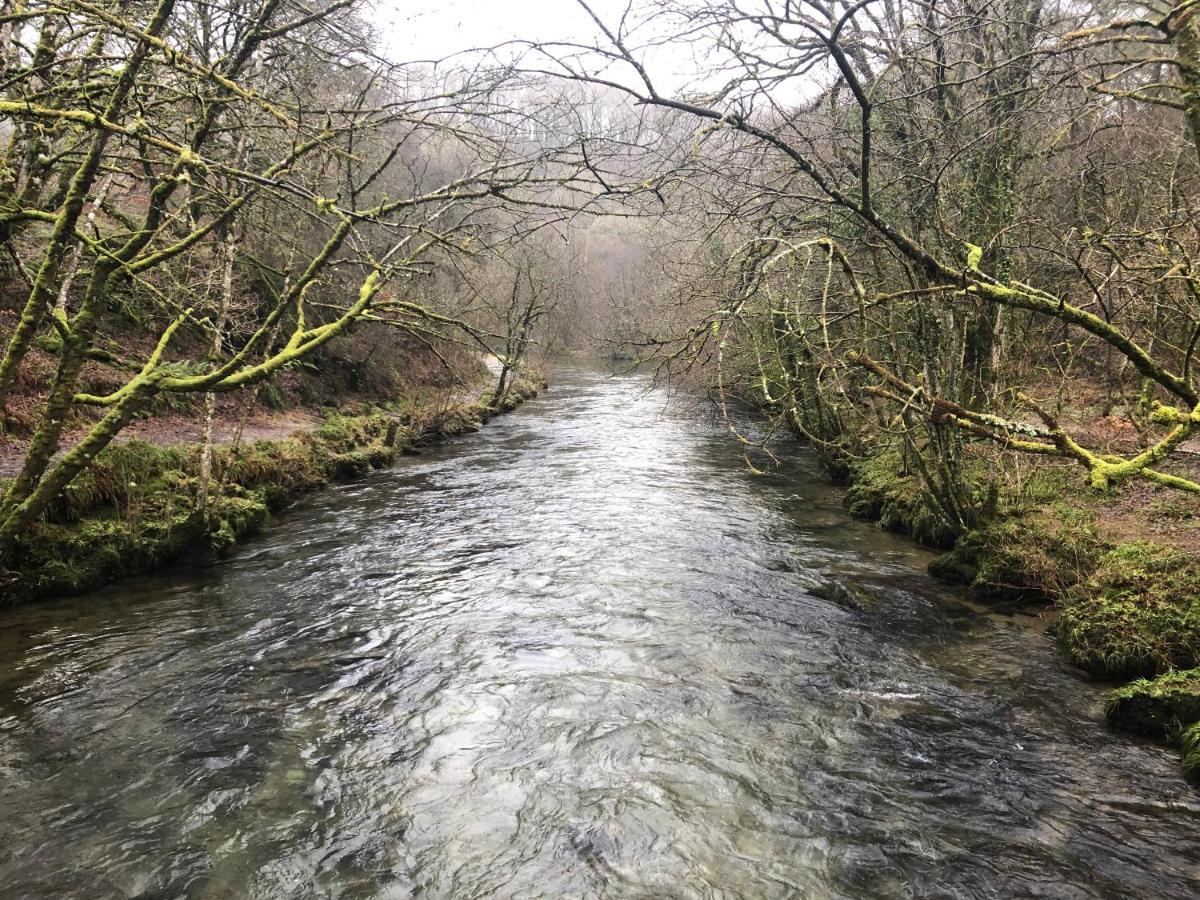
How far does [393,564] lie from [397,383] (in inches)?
566

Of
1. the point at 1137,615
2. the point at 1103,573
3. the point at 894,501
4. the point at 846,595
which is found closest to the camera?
the point at 1137,615

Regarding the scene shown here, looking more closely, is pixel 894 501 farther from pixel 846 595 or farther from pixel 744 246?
pixel 744 246

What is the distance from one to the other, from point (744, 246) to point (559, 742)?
448 centimetres

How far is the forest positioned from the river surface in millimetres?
621

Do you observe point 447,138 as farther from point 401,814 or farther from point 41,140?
point 401,814

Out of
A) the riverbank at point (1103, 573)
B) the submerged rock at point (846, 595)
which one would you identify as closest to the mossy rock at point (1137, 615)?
the riverbank at point (1103, 573)

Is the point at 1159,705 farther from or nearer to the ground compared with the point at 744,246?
nearer to the ground

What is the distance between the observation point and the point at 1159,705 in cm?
588

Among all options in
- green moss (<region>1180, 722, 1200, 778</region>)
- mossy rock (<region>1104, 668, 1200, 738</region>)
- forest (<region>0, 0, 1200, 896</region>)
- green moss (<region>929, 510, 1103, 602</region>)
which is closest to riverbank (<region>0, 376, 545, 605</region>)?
forest (<region>0, 0, 1200, 896</region>)

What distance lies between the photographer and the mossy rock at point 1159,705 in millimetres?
5770

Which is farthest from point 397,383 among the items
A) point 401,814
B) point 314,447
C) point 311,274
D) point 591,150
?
point 401,814

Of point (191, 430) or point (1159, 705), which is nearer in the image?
point (1159, 705)

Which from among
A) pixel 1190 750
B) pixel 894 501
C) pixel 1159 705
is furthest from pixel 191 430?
pixel 1190 750

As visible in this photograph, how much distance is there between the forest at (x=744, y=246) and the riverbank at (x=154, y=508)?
5 cm
